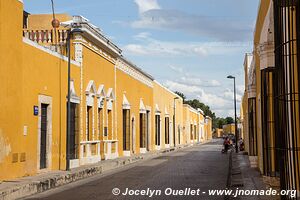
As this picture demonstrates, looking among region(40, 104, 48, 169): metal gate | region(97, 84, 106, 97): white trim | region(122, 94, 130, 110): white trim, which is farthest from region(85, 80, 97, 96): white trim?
region(122, 94, 130, 110): white trim

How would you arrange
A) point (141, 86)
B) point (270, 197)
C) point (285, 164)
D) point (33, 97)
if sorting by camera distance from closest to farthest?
point (285, 164) → point (270, 197) → point (33, 97) → point (141, 86)

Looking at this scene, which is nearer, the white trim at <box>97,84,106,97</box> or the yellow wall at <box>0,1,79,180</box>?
the yellow wall at <box>0,1,79,180</box>

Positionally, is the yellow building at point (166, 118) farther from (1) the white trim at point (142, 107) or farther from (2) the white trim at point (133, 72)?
(1) the white trim at point (142, 107)

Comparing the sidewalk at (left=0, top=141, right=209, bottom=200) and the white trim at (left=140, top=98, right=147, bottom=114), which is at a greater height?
the white trim at (left=140, top=98, right=147, bottom=114)


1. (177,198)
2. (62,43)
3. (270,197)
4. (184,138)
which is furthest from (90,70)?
(184,138)

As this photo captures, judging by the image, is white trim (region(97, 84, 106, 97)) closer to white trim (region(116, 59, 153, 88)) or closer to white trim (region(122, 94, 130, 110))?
white trim (region(116, 59, 153, 88))

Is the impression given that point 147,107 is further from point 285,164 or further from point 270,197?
point 285,164

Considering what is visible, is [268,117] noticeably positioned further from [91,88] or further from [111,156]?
[111,156]

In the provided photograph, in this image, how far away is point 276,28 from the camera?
22.3 ft

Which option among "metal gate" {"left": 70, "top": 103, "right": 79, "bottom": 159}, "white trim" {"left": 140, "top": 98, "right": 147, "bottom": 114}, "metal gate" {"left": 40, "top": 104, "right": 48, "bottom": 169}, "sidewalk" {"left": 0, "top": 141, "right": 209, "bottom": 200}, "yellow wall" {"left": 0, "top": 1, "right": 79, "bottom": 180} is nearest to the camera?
"sidewalk" {"left": 0, "top": 141, "right": 209, "bottom": 200}

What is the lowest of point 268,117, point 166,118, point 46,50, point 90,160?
point 90,160

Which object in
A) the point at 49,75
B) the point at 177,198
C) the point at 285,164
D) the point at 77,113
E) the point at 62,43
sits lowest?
the point at 177,198

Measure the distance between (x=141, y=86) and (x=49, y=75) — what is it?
19.5 m

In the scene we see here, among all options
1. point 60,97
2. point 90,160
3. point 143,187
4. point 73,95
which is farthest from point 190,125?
point 143,187
